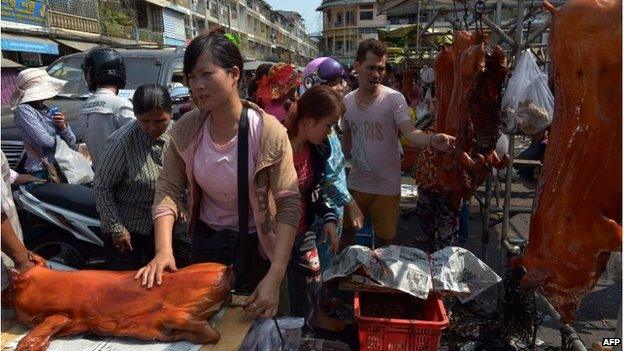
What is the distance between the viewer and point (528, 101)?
2340 mm

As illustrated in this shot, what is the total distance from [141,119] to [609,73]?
2.15 m

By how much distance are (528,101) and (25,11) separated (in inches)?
782

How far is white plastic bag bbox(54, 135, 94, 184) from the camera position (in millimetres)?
3225

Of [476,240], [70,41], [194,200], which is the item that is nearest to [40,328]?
[194,200]

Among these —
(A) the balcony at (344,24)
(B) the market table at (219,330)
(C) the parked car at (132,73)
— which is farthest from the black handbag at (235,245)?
(A) the balcony at (344,24)

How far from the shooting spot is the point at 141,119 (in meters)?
2.36

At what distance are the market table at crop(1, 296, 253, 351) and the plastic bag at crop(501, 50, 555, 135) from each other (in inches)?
70.3

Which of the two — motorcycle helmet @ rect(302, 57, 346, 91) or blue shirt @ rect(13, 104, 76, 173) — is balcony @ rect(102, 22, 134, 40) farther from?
blue shirt @ rect(13, 104, 76, 173)

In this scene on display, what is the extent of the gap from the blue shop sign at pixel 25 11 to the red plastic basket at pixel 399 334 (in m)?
18.1

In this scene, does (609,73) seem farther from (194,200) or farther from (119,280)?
(119,280)

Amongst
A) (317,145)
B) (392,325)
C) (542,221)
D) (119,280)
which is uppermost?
(317,145)

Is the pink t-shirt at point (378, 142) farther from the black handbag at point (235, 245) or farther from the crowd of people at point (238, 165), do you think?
the black handbag at point (235, 245)

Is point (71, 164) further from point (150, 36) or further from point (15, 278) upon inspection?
point (150, 36)

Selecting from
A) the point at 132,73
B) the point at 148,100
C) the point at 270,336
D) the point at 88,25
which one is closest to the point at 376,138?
the point at 148,100
